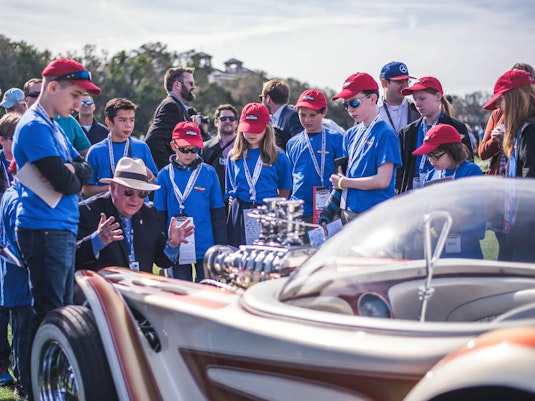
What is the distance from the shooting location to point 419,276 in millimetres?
2848

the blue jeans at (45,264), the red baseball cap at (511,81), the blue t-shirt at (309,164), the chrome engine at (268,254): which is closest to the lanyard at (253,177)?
the blue t-shirt at (309,164)

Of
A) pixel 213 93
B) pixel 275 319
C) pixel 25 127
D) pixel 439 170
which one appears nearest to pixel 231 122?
pixel 439 170

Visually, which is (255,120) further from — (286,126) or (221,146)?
(221,146)

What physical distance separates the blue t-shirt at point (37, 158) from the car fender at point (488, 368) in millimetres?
2659

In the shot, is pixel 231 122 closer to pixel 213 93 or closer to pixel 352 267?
pixel 352 267

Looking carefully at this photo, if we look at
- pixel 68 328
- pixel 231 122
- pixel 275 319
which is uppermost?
pixel 231 122

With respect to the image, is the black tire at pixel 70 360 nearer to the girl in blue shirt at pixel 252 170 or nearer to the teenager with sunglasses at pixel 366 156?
the teenager with sunglasses at pixel 366 156

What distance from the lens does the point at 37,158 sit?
403 centimetres

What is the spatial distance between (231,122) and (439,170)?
3102mm

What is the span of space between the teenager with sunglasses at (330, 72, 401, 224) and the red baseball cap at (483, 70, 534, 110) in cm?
81

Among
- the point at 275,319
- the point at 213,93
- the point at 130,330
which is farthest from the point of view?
the point at 213,93

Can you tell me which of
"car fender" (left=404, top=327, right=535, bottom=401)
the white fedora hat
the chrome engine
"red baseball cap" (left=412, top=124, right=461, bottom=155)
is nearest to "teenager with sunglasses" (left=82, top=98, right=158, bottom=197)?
the white fedora hat

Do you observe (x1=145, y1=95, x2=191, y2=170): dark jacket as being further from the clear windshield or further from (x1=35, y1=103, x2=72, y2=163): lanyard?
the clear windshield

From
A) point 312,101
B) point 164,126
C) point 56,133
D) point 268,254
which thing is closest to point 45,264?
point 56,133
